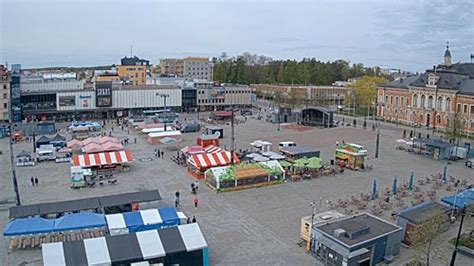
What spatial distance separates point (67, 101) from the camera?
53.5 meters

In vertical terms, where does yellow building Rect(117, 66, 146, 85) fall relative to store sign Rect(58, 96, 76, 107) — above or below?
above

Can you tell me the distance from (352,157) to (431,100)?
23.6 metres

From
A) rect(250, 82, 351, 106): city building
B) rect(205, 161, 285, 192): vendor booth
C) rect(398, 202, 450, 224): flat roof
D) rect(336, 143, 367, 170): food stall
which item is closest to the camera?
rect(398, 202, 450, 224): flat roof

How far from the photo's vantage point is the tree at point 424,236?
15.4 m

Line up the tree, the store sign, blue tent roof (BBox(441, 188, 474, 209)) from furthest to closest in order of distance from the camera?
the store sign, blue tent roof (BBox(441, 188, 474, 209)), the tree

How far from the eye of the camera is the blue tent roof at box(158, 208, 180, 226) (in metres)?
17.2

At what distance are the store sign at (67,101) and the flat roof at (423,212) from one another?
148ft

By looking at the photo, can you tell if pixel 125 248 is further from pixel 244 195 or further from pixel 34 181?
pixel 34 181

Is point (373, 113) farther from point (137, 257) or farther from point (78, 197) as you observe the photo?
point (137, 257)

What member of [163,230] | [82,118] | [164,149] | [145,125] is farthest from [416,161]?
[82,118]

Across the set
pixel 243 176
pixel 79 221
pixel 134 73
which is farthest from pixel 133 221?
pixel 134 73

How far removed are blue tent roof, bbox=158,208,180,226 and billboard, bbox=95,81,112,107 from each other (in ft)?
134

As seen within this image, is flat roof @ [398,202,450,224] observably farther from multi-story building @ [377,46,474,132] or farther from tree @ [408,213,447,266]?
multi-story building @ [377,46,474,132]

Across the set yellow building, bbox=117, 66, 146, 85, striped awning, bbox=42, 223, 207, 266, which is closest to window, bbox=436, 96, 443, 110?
striped awning, bbox=42, 223, 207, 266
